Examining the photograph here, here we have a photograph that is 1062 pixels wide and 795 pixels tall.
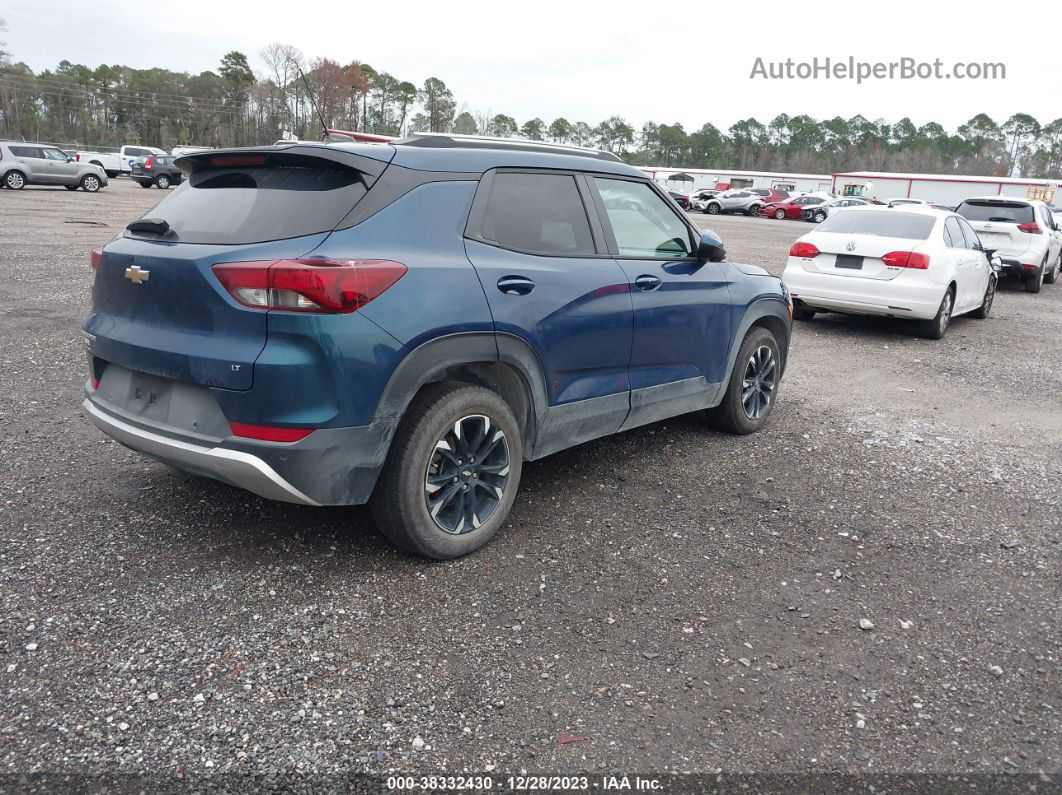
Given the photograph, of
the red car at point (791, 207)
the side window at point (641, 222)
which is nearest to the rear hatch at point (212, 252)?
the side window at point (641, 222)

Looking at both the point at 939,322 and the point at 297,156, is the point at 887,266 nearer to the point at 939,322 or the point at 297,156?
the point at 939,322

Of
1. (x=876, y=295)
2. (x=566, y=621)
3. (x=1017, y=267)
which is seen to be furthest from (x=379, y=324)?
(x=1017, y=267)

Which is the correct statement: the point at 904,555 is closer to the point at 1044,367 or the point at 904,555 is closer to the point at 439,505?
the point at 439,505

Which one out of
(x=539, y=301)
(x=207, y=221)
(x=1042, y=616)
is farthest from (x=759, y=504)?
(x=207, y=221)

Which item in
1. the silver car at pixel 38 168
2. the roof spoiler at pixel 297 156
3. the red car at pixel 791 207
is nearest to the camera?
the roof spoiler at pixel 297 156

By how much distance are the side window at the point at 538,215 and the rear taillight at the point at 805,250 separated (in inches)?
249

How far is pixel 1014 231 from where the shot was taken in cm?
1553

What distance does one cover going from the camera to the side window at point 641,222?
4.49 m

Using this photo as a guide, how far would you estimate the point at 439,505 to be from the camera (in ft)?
11.8

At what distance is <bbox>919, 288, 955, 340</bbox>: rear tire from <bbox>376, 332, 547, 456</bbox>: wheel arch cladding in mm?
7489

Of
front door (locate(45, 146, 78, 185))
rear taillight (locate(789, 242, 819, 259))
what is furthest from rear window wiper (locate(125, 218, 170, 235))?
front door (locate(45, 146, 78, 185))

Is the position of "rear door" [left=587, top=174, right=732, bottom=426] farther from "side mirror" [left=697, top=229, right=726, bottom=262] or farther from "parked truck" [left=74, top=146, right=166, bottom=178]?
"parked truck" [left=74, top=146, right=166, bottom=178]

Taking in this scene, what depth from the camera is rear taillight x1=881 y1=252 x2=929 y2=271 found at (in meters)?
9.31

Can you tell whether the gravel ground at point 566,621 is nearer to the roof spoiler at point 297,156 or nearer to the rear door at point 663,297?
the rear door at point 663,297
